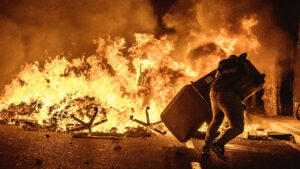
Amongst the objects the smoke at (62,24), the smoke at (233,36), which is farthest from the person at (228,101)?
the smoke at (62,24)

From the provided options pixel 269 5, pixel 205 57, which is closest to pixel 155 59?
pixel 205 57

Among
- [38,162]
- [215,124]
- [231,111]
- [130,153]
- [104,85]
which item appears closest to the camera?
[38,162]

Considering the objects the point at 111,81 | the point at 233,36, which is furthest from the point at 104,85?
the point at 233,36

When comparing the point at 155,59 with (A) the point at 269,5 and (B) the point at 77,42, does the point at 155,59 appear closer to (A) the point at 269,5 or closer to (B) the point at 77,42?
(B) the point at 77,42

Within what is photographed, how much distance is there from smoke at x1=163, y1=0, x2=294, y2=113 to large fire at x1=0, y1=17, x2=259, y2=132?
0.08m

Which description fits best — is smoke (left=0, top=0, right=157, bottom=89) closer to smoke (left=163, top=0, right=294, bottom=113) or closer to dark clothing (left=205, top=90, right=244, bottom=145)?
smoke (left=163, top=0, right=294, bottom=113)

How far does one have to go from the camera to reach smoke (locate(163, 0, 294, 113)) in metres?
8.17

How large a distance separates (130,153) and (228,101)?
205 cm

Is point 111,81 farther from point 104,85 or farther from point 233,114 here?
point 233,114

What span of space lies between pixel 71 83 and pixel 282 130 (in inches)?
293

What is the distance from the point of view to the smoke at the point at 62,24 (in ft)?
31.2

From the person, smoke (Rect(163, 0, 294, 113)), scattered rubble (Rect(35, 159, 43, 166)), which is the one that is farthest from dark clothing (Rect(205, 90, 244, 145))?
smoke (Rect(163, 0, 294, 113))

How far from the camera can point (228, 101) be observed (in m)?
3.16

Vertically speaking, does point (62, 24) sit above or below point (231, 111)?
above
